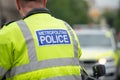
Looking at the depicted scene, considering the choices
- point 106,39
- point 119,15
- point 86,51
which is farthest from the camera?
point 119,15

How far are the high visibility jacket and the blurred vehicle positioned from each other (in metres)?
10.7

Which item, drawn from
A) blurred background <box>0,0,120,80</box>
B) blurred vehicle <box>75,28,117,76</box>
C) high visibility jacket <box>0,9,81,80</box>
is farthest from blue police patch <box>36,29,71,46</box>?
blurred background <box>0,0,120,80</box>

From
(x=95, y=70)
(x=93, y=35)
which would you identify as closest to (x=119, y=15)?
(x=93, y=35)

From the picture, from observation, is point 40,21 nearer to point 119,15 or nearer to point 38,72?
point 38,72

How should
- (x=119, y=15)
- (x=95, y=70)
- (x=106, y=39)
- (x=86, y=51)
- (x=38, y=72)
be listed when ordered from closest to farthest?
(x=38, y=72) → (x=95, y=70) → (x=86, y=51) → (x=106, y=39) → (x=119, y=15)

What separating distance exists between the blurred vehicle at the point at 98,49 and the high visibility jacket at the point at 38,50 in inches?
422

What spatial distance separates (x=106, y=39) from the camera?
16656 mm

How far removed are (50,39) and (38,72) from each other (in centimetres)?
28

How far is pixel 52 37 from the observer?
3.72m

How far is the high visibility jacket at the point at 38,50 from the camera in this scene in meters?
3.53

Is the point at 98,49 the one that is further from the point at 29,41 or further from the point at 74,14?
the point at 74,14

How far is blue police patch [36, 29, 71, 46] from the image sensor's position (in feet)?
12.0

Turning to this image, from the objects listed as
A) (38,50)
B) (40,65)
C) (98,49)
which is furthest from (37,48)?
(98,49)

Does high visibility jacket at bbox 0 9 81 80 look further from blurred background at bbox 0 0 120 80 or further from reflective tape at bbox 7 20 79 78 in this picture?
blurred background at bbox 0 0 120 80
